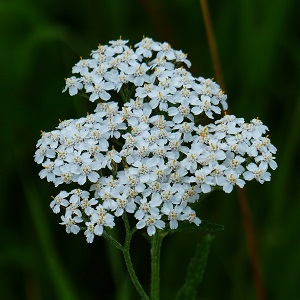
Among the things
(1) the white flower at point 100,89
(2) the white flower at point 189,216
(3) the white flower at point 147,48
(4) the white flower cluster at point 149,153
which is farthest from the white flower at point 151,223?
(3) the white flower at point 147,48

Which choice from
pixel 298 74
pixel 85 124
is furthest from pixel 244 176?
pixel 298 74

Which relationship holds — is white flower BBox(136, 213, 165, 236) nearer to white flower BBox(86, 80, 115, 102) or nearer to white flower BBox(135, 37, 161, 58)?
white flower BBox(86, 80, 115, 102)

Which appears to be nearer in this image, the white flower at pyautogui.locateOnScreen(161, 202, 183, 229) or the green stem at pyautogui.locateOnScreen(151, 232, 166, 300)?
the white flower at pyautogui.locateOnScreen(161, 202, 183, 229)

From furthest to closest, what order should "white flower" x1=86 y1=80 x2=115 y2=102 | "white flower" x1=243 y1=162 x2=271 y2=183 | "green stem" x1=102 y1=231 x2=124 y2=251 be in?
"white flower" x1=86 y1=80 x2=115 y2=102, "white flower" x1=243 y1=162 x2=271 y2=183, "green stem" x1=102 y1=231 x2=124 y2=251

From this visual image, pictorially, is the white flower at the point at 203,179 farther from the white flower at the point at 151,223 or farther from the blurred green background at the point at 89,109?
the blurred green background at the point at 89,109

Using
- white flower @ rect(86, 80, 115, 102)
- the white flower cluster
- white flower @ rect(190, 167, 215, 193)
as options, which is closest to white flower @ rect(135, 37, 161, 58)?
the white flower cluster

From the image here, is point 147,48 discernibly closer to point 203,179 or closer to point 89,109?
point 203,179

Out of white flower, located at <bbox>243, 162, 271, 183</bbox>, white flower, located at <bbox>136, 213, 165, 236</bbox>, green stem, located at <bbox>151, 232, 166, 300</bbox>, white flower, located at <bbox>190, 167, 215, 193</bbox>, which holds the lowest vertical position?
green stem, located at <bbox>151, 232, 166, 300</bbox>

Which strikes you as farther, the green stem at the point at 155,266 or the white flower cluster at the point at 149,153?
the green stem at the point at 155,266
